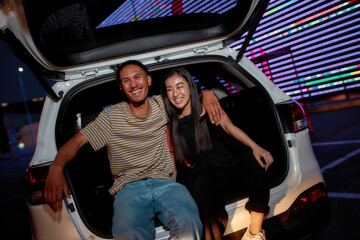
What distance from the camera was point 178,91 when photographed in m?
2.05

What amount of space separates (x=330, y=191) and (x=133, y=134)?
2471mm

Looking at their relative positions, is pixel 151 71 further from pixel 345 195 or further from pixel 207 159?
pixel 345 195

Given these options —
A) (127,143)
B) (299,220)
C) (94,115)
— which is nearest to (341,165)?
(299,220)

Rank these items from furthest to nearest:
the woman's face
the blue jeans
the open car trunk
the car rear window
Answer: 1. the woman's face
2. the car rear window
3. the open car trunk
4. the blue jeans

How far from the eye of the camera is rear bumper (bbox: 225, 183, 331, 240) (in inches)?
66.0

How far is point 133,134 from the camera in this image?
188cm

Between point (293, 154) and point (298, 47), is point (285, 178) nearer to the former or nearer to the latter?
point (293, 154)

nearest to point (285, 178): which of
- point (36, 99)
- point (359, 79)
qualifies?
point (359, 79)

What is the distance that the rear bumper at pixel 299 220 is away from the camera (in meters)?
1.68

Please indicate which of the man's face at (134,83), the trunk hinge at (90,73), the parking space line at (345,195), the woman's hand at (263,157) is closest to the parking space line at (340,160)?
the parking space line at (345,195)

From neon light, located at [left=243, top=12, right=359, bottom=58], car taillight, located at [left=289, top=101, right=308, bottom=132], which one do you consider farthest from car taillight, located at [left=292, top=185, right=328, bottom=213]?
neon light, located at [left=243, top=12, right=359, bottom=58]

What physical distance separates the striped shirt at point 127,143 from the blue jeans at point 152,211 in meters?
0.10

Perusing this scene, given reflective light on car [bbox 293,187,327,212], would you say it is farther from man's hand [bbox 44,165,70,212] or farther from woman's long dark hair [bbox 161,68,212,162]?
man's hand [bbox 44,165,70,212]

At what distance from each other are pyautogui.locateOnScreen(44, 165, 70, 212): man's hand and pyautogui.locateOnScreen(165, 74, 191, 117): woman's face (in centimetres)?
105
